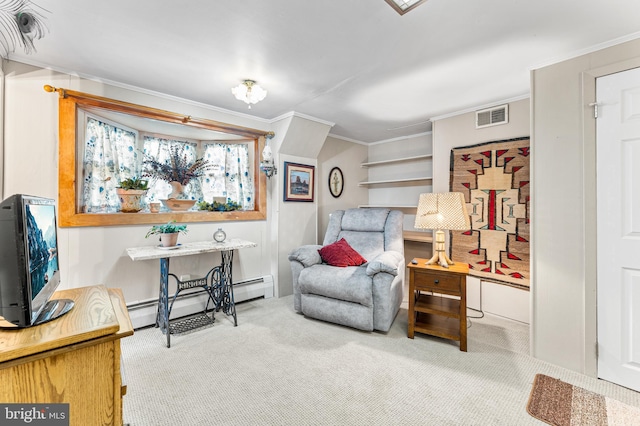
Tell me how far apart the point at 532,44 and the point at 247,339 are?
3.23 meters

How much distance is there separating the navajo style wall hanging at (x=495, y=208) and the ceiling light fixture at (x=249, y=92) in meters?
2.43

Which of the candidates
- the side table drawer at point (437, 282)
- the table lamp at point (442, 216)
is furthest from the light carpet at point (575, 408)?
the table lamp at point (442, 216)

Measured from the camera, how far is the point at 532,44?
192 centimetres

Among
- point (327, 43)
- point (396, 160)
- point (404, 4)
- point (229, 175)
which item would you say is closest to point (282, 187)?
point (229, 175)

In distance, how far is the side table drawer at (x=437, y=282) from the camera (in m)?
2.35

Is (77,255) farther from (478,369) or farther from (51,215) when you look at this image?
(478,369)

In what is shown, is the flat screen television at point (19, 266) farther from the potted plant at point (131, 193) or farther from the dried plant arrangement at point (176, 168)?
the dried plant arrangement at point (176, 168)

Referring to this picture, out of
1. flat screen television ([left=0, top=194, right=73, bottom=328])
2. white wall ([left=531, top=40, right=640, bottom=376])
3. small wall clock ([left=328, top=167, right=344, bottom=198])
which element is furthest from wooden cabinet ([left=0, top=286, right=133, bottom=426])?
small wall clock ([left=328, top=167, right=344, bottom=198])

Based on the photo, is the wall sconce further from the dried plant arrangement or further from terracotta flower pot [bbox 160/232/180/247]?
terracotta flower pot [bbox 160/232/180/247]

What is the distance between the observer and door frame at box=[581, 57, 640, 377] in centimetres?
194

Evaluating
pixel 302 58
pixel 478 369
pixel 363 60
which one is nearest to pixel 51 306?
pixel 302 58

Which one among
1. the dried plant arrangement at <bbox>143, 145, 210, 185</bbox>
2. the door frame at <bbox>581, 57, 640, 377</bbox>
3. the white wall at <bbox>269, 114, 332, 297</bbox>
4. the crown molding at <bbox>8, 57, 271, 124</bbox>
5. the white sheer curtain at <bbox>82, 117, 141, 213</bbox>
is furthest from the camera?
the white wall at <bbox>269, 114, 332, 297</bbox>

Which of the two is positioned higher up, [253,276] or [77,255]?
[77,255]

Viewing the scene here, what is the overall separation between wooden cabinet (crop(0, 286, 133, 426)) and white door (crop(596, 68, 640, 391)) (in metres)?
2.83
